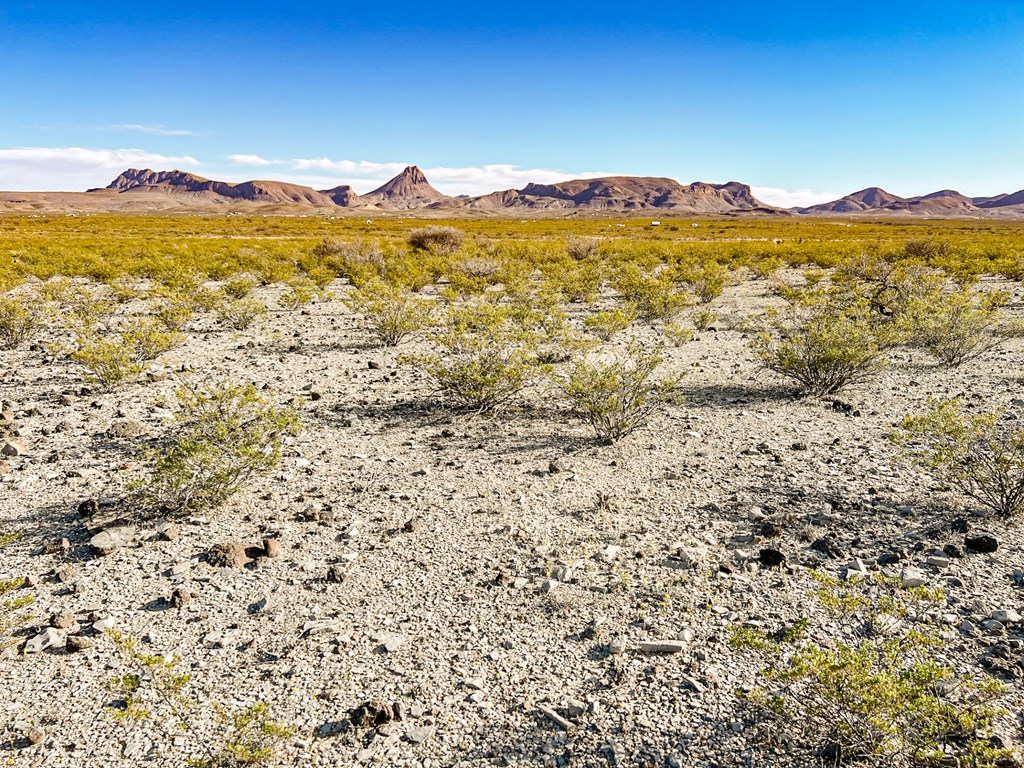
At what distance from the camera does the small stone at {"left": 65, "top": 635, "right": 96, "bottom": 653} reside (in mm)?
3822

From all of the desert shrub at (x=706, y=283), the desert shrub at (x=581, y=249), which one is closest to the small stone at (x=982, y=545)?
the desert shrub at (x=706, y=283)

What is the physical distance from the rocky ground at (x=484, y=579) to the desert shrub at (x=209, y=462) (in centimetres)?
25

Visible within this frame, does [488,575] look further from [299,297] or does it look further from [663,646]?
[299,297]

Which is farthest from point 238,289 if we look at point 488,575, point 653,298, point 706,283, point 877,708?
point 877,708

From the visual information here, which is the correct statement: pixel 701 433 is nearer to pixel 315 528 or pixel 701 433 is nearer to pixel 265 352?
pixel 315 528

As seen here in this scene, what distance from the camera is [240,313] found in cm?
1428

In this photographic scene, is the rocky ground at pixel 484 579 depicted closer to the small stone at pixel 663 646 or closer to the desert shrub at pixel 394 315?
the small stone at pixel 663 646

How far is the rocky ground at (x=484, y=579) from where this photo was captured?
10.7 ft

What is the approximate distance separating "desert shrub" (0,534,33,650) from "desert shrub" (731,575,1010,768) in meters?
4.77

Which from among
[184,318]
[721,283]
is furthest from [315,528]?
[721,283]

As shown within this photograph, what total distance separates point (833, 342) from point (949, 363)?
340 cm

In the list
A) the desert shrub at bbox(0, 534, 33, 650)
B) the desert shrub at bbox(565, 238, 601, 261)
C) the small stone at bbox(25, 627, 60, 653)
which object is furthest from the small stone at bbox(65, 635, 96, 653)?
the desert shrub at bbox(565, 238, 601, 261)

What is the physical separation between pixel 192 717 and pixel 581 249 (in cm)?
3049

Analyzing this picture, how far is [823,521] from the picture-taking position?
5340 mm
